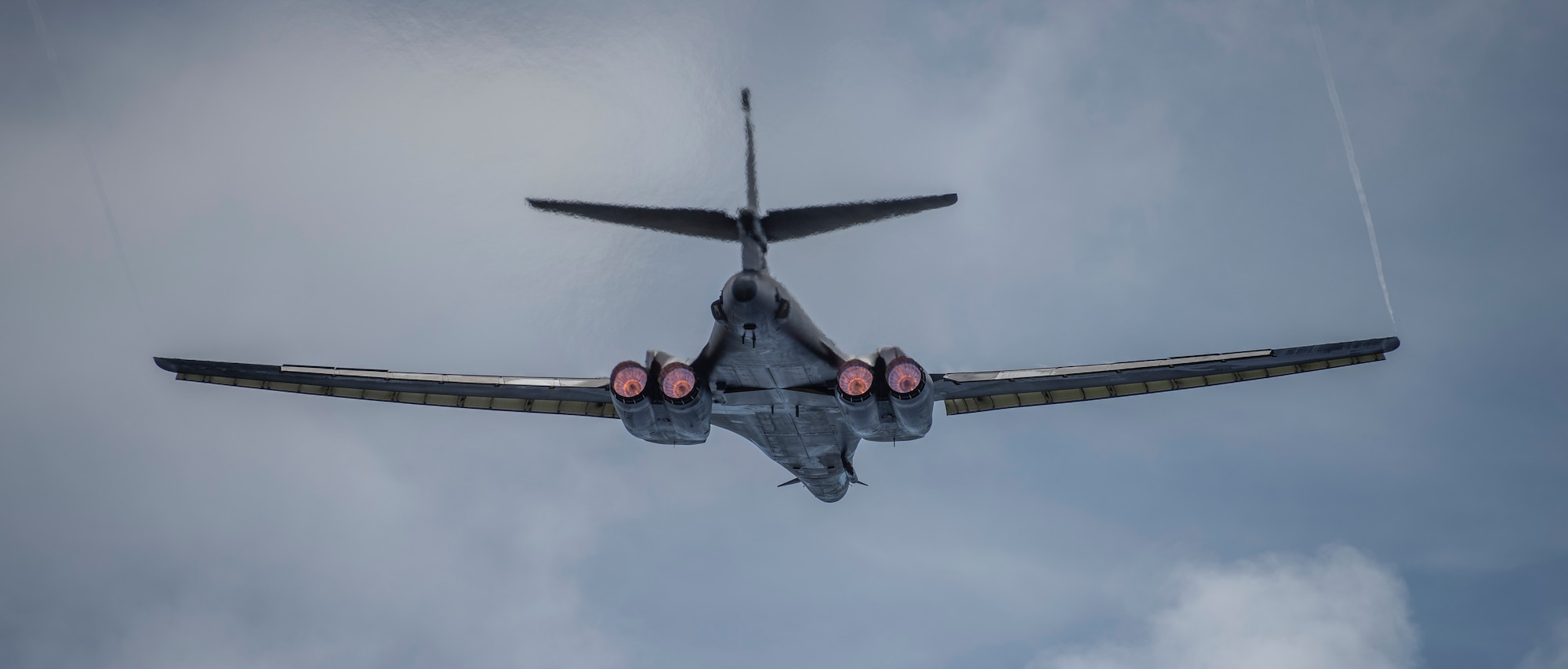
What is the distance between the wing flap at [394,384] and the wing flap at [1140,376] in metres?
12.7

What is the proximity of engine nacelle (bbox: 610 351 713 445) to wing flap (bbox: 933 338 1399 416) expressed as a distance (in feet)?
26.5

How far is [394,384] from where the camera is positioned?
33750 millimetres

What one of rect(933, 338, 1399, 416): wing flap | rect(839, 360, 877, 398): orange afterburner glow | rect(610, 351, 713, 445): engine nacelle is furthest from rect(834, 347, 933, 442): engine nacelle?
rect(610, 351, 713, 445): engine nacelle

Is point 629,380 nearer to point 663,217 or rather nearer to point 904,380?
point 663,217

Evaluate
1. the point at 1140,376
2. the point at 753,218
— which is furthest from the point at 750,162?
the point at 1140,376

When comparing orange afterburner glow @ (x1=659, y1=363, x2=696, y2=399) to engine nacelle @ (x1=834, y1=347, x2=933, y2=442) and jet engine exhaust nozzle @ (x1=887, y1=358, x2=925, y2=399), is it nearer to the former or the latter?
engine nacelle @ (x1=834, y1=347, x2=933, y2=442)

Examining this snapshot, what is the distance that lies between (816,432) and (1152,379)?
1159 centimetres

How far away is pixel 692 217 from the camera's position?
24.6 meters

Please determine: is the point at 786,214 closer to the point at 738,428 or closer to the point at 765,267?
the point at 765,267

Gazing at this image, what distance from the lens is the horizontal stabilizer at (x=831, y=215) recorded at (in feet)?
79.9

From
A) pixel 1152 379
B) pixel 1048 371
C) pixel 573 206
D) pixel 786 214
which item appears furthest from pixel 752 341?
pixel 1152 379

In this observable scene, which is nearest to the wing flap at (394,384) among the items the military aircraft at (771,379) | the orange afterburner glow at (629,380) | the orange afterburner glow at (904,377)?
the military aircraft at (771,379)

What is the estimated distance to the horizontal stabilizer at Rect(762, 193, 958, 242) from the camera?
2436 centimetres

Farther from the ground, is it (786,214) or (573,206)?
(573,206)
